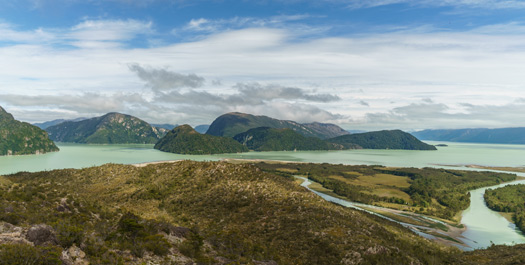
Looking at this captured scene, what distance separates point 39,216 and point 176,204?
37.3 metres

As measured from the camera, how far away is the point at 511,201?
134375 mm

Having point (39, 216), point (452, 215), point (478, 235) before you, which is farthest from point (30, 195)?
point (452, 215)

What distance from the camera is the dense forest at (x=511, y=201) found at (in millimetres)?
110281

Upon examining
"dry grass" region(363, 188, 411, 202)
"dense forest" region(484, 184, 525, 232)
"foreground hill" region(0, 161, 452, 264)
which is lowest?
"dry grass" region(363, 188, 411, 202)

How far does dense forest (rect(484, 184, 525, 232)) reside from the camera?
110281 mm

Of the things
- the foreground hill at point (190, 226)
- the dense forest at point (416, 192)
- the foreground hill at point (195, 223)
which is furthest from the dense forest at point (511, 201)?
the foreground hill at point (195, 223)

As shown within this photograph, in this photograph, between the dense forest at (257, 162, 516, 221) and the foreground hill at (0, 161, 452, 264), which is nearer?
the foreground hill at (0, 161, 452, 264)

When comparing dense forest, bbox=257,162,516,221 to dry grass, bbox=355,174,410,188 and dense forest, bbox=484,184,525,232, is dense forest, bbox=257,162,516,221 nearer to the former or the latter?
dry grass, bbox=355,174,410,188

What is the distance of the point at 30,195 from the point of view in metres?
39.4

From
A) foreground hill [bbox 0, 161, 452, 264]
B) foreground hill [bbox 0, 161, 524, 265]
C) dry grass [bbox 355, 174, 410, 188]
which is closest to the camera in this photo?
foreground hill [bbox 0, 161, 524, 265]

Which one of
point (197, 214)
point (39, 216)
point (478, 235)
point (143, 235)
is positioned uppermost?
point (39, 216)

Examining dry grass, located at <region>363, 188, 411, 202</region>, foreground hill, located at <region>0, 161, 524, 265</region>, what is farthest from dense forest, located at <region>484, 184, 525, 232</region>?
foreground hill, located at <region>0, 161, 524, 265</region>

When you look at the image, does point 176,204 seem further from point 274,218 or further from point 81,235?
point 81,235

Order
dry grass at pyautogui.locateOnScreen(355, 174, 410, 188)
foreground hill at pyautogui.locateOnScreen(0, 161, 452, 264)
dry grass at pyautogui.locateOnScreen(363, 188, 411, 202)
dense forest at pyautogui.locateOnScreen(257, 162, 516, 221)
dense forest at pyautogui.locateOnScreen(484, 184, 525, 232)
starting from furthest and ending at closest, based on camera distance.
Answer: dry grass at pyautogui.locateOnScreen(355, 174, 410, 188) < dry grass at pyautogui.locateOnScreen(363, 188, 411, 202) < dense forest at pyautogui.locateOnScreen(257, 162, 516, 221) < dense forest at pyautogui.locateOnScreen(484, 184, 525, 232) < foreground hill at pyautogui.locateOnScreen(0, 161, 452, 264)
